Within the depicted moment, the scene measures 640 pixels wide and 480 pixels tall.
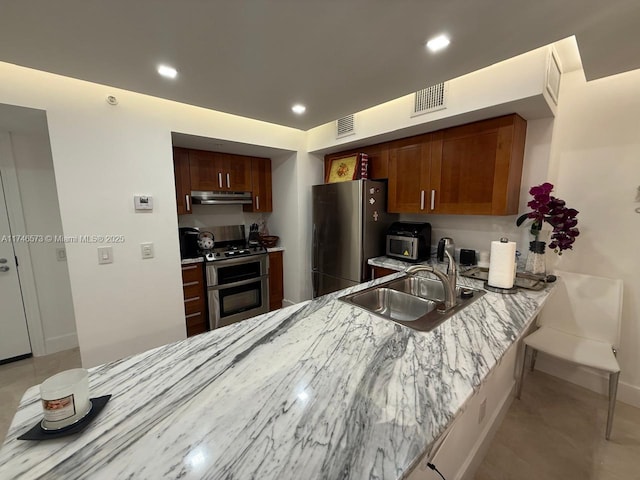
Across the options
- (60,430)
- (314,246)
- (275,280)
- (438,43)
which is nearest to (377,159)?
(314,246)

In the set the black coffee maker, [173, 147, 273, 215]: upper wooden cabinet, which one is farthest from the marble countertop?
[173, 147, 273, 215]: upper wooden cabinet

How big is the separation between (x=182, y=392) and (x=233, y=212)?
9.59ft

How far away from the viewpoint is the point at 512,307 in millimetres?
1386

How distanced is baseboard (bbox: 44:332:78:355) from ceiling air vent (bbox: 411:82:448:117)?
389cm

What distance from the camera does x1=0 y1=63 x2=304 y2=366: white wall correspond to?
1.83m

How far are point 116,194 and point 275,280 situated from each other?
75.3 inches

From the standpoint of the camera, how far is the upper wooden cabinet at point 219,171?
285 centimetres

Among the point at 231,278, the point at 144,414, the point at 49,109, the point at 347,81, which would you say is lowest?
the point at 231,278

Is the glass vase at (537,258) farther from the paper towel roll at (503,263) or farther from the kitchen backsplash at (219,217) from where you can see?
the kitchen backsplash at (219,217)

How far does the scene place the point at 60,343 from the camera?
265 cm

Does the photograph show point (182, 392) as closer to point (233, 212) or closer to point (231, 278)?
point (231, 278)

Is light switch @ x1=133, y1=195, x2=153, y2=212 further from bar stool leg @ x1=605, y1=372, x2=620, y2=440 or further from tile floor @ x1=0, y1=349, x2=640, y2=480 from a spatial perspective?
bar stool leg @ x1=605, y1=372, x2=620, y2=440

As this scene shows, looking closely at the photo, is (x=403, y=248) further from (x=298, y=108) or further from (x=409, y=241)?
(x=298, y=108)

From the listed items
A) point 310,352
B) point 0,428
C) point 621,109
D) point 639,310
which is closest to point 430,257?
point 639,310
